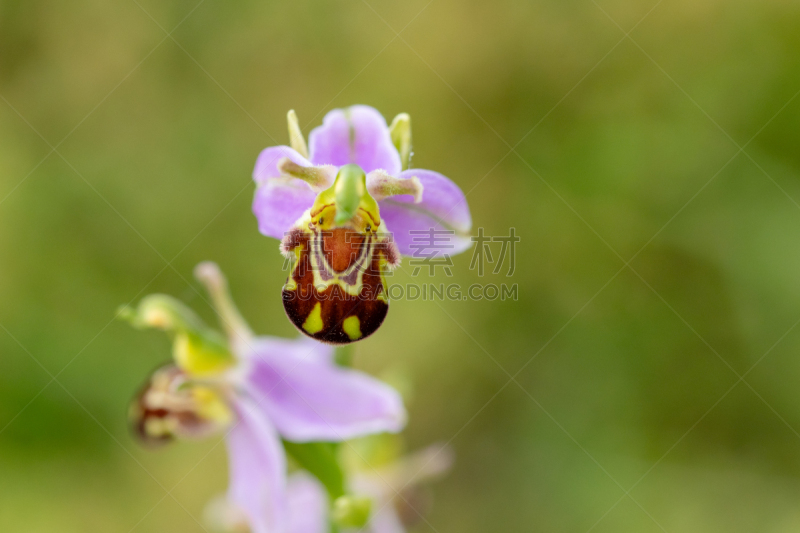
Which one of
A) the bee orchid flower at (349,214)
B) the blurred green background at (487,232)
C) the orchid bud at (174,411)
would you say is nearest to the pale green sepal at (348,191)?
the bee orchid flower at (349,214)

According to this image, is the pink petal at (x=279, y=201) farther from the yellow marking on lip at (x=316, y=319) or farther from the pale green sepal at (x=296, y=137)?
the yellow marking on lip at (x=316, y=319)

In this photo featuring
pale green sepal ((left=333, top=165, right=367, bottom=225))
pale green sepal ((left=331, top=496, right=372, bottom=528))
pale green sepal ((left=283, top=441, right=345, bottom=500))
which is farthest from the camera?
pale green sepal ((left=283, top=441, right=345, bottom=500))

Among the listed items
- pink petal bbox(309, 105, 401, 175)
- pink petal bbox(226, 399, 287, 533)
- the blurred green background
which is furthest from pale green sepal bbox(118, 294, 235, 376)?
the blurred green background

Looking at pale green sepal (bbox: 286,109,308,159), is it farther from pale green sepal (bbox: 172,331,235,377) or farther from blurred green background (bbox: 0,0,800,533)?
blurred green background (bbox: 0,0,800,533)

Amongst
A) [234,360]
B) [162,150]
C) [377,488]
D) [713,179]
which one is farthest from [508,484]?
[162,150]

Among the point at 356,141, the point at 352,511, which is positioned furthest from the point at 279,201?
the point at 352,511

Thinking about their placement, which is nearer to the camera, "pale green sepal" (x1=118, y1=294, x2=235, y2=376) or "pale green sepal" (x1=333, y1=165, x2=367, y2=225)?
"pale green sepal" (x1=333, y1=165, x2=367, y2=225)
